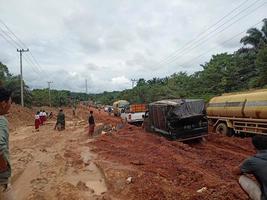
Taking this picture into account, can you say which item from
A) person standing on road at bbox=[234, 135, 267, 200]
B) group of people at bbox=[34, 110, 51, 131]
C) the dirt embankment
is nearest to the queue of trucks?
the dirt embankment

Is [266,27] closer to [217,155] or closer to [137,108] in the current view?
[137,108]

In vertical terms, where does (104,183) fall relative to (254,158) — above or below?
below

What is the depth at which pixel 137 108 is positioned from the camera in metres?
34.8

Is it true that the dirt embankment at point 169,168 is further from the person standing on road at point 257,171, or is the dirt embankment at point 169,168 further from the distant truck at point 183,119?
the person standing on road at point 257,171

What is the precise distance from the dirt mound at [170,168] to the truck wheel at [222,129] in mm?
2217

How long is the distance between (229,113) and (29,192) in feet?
46.9

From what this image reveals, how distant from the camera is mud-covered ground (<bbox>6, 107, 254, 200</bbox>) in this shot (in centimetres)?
901

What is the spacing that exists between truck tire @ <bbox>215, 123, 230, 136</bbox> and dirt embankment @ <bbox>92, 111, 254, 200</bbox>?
7.19ft

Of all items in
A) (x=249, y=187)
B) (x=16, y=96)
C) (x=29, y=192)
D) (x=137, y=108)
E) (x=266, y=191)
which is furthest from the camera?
(x=16, y=96)

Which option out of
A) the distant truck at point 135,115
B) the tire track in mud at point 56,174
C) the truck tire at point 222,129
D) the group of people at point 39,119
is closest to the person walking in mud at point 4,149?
the tire track in mud at point 56,174

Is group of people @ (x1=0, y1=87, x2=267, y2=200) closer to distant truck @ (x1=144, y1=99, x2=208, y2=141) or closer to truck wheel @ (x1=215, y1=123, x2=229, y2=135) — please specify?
distant truck @ (x1=144, y1=99, x2=208, y2=141)

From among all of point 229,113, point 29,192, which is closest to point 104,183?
point 29,192

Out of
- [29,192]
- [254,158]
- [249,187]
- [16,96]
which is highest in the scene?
[16,96]

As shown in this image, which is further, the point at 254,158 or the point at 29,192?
the point at 29,192
